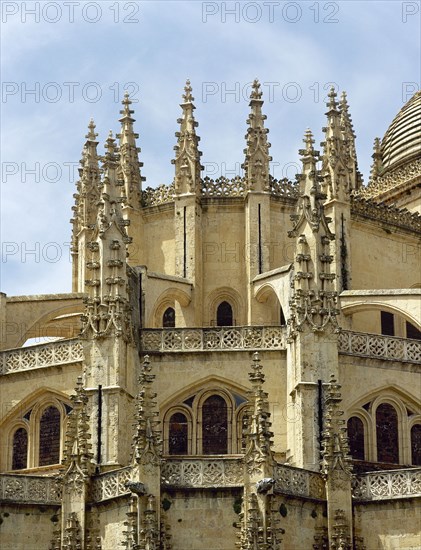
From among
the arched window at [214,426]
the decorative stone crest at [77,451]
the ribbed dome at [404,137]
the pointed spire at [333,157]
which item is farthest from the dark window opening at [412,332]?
the decorative stone crest at [77,451]

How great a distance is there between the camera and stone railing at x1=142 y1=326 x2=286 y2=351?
Result: 47.7 m

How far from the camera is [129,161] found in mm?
56906

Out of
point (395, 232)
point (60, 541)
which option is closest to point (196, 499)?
point (60, 541)

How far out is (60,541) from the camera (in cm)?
4272

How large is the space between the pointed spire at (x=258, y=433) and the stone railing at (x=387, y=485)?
3149mm

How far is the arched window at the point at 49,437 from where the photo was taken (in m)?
48.0

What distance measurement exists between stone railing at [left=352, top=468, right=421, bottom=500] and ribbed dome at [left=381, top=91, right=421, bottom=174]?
24.5 m

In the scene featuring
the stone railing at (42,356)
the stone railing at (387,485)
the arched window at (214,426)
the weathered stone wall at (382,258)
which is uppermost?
the weathered stone wall at (382,258)

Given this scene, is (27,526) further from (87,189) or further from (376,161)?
(376,161)

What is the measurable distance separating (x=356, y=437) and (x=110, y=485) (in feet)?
29.0

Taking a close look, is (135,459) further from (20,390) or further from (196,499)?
(20,390)

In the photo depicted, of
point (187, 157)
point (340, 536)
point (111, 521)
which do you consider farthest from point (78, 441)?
point (187, 157)

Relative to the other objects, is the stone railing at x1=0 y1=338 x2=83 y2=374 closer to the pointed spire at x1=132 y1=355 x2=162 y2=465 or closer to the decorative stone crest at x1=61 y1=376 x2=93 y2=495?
the decorative stone crest at x1=61 y1=376 x2=93 y2=495

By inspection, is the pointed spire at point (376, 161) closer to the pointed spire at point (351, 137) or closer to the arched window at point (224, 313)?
the pointed spire at point (351, 137)
